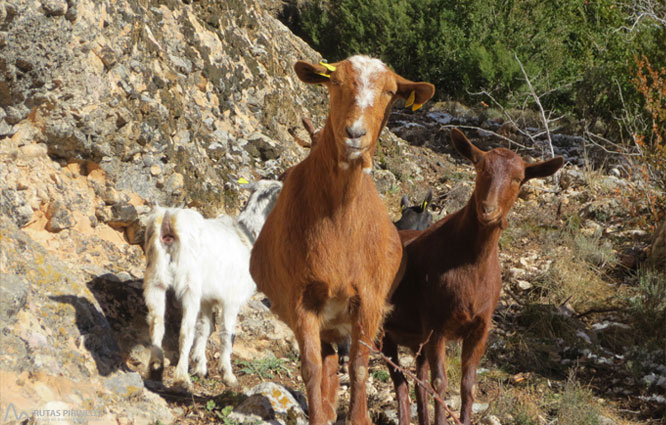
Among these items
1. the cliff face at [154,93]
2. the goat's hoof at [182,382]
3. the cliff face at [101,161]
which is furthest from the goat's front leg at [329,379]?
the cliff face at [154,93]

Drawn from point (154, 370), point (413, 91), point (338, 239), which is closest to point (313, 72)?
point (413, 91)

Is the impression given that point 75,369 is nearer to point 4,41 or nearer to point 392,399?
point 392,399

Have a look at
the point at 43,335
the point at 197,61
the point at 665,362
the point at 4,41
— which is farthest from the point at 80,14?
the point at 665,362

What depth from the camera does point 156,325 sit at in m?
Result: 5.93

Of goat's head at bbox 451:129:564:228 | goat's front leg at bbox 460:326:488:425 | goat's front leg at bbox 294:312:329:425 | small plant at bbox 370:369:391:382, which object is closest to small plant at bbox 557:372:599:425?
goat's front leg at bbox 460:326:488:425

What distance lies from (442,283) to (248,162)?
17.9ft

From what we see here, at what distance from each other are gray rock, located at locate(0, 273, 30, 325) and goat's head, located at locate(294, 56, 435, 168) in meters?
2.34

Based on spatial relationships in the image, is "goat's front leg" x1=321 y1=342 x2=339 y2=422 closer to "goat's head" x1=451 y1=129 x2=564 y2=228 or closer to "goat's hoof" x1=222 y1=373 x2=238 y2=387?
"goat's hoof" x1=222 y1=373 x2=238 y2=387

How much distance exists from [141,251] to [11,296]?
2841 mm

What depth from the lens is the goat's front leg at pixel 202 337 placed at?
6.38 m

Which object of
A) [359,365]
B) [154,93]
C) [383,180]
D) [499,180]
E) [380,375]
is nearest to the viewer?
[359,365]

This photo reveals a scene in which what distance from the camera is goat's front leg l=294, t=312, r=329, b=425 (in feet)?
14.4

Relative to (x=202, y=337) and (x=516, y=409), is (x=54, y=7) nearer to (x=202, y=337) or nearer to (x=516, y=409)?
(x=202, y=337)

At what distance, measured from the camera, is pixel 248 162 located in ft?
33.2
